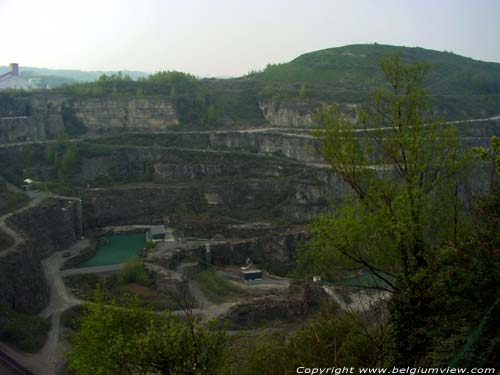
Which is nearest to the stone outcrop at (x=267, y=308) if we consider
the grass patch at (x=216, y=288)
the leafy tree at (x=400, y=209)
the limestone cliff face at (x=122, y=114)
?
the grass patch at (x=216, y=288)

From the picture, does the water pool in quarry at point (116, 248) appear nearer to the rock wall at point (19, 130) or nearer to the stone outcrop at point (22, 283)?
the stone outcrop at point (22, 283)

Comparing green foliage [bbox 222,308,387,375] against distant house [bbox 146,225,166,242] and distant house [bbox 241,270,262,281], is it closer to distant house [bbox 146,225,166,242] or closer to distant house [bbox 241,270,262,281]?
distant house [bbox 241,270,262,281]

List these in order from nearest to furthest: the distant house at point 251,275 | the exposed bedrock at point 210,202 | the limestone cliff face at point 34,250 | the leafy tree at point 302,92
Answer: the limestone cliff face at point 34,250, the distant house at point 251,275, the exposed bedrock at point 210,202, the leafy tree at point 302,92

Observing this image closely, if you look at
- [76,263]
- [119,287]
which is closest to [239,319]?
[119,287]

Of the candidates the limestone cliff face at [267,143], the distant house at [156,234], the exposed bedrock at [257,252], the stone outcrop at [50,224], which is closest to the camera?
the exposed bedrock at [257,252]

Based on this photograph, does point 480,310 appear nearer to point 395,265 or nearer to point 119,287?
point 395,265

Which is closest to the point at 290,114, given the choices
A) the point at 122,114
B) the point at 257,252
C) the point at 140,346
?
the point at 122,114

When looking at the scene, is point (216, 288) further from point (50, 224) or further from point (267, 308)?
point (50, 224)
